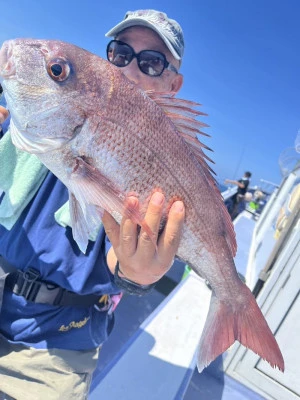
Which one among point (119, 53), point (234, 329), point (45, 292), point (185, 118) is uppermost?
point (119, 53)

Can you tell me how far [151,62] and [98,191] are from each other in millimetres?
1447

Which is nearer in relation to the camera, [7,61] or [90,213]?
[7,61]

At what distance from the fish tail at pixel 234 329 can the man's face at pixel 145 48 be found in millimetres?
1615

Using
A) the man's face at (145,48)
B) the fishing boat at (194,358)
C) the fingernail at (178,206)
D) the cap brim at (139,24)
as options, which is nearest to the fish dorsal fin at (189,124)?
the fingernail at (178,206)

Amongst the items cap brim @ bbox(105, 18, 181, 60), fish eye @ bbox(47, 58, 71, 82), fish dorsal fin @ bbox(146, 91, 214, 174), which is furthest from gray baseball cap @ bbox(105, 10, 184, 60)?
fish eye @ bbox(47, 58, 71, 82)

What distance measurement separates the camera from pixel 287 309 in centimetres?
253

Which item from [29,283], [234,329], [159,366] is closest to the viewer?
[234,329]

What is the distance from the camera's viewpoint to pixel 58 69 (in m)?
1.25

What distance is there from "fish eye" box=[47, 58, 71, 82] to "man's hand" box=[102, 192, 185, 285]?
602mm

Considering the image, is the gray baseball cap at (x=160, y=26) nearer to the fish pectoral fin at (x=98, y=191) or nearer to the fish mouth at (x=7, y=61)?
the fish mouth at (x=7, y=61)

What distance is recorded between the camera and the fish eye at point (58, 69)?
4.07ft

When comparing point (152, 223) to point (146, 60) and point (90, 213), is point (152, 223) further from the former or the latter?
point (146, 60)

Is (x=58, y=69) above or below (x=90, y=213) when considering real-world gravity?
above

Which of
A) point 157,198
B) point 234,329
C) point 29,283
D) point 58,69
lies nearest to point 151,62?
point 58,69
